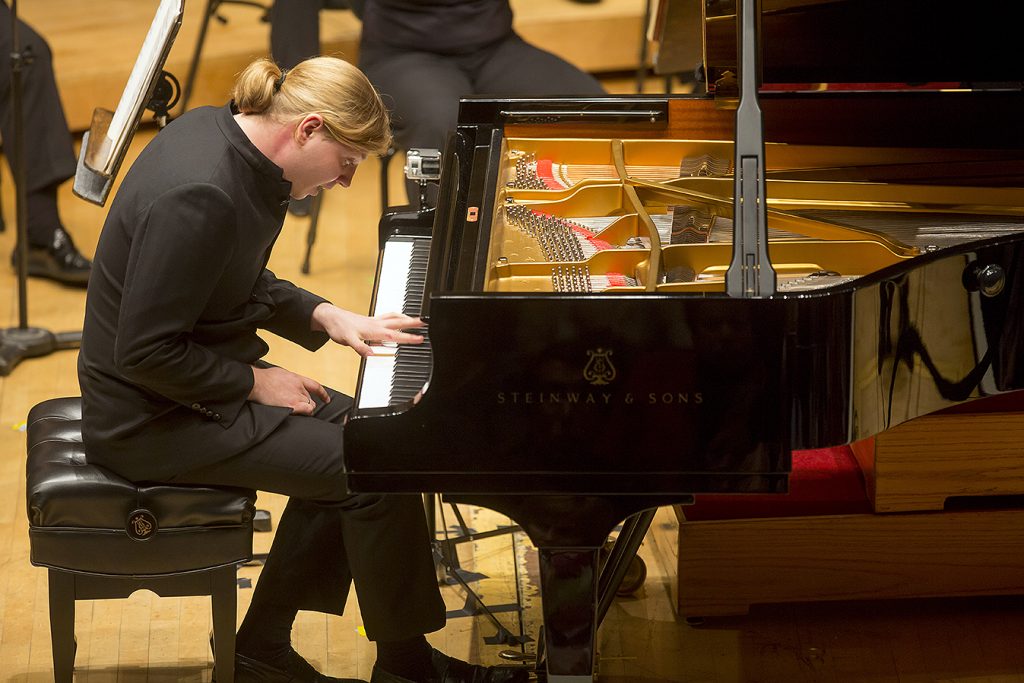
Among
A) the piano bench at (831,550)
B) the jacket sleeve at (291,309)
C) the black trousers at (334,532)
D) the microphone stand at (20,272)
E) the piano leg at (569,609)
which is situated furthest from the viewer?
the microphone stand at (20,272)

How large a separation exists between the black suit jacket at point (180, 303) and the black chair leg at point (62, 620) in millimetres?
222

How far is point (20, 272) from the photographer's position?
3.98 metres

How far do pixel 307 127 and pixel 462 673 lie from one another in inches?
42.6

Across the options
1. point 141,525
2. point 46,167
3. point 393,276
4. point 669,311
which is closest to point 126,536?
point 141,525

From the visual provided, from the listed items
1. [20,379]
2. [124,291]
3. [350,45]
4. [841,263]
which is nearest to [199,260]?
[124,291]

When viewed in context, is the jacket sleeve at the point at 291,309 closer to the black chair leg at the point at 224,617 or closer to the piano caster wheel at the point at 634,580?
the black chair leg at the point at 224,617

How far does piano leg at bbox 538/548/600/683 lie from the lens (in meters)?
2.07

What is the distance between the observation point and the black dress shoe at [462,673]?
257 cm

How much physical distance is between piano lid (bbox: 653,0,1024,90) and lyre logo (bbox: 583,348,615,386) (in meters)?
1.01

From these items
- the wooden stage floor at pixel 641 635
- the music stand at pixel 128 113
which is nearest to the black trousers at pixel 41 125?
the wooden stage floor at pixel 641 635

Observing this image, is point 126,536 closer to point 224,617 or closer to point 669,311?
point 224,617

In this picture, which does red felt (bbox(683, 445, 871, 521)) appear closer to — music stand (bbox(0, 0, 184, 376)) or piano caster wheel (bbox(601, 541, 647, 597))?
piano caster wheel (bbox(601, 541, 647, 597))

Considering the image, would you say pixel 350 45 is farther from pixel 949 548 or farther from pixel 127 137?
pixel 949 548

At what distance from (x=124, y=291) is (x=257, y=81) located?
1.39 ft
